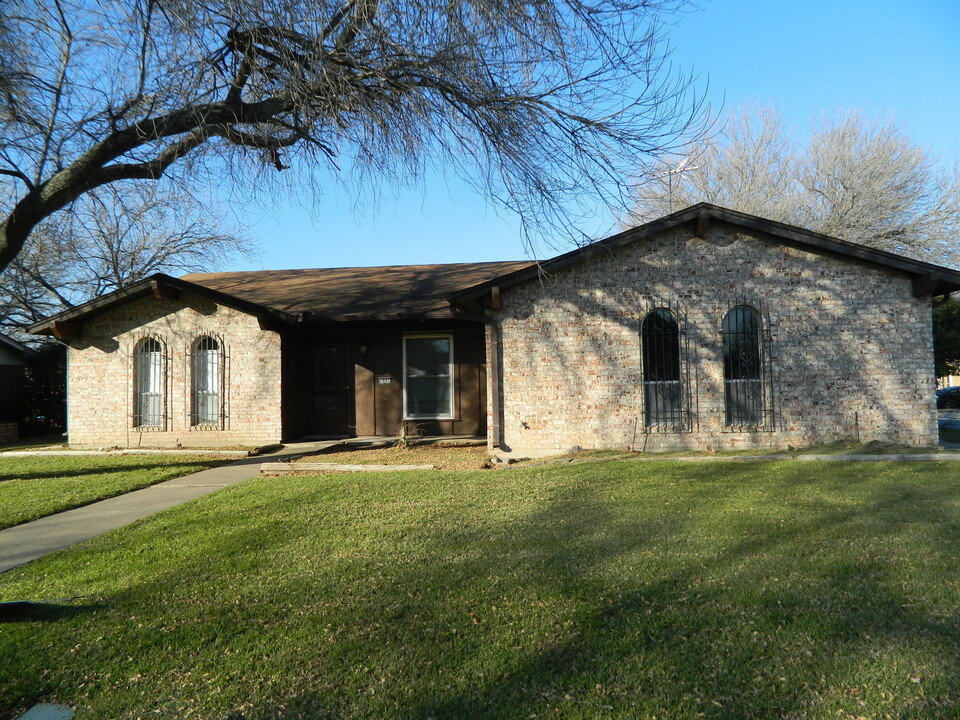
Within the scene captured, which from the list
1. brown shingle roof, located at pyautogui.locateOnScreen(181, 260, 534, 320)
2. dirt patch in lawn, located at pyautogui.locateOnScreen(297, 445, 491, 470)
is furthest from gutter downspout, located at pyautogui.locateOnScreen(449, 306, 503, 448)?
brown shingle roof, located at pyautogui.locateOnScreen(181, 260, 534, 320)

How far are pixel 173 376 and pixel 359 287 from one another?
499 cm

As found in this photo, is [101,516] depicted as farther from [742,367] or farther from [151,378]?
[742,367]

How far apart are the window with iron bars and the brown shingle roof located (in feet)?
→ 9.08

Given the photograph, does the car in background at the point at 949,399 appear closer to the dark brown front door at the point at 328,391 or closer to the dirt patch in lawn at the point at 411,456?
the dirt patch in lawn at the point at 411,456

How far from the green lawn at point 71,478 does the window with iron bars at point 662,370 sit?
25.9 ft

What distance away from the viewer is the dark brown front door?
15742 mm

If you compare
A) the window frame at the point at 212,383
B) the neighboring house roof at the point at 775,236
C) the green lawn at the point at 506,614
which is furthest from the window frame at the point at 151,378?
the green lawn at the point at 506,614

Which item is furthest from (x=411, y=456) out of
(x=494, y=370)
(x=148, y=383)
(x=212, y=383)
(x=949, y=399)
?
(x=949, y=399)

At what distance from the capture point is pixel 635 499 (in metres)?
8.04

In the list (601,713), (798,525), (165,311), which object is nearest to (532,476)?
(798,525)

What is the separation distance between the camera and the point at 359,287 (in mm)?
17422

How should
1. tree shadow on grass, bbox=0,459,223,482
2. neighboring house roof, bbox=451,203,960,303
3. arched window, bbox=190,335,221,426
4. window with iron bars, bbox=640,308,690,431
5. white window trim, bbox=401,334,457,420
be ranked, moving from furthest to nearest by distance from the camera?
white window trim, bbox=401,334,457,420
arched window, bbox=190,335,221,426
window with iron bars, bbox=640,308,690,431
neighboring house roof, bbox=451,203,960,303
tree shadow on grass, bbox=0,459,223,482

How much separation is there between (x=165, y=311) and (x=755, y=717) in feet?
46.8

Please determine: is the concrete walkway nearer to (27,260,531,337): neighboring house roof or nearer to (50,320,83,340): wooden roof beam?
(27,260,531,337): neighboring house roof
